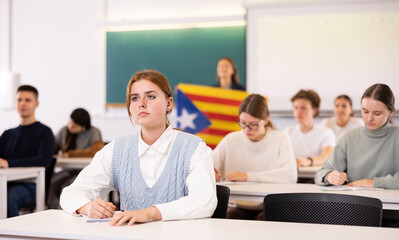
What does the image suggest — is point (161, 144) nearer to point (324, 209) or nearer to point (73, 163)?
point (324, 209)

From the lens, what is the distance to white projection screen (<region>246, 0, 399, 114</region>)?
18.9 ft

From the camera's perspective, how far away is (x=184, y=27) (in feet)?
20.8

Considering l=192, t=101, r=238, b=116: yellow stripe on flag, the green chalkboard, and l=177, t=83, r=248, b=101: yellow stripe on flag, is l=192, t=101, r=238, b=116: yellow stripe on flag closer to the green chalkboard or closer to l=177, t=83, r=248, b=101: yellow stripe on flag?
l=177, t=83, r=248, b=101: yellow stripe on flag

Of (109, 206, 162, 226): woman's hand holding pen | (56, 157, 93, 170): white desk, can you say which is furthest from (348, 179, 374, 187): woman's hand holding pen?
(56, 157, 93, 170): white desk

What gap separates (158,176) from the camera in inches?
74.9

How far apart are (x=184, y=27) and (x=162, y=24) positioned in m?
0.31

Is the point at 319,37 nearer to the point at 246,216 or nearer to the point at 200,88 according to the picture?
the point at 200,88

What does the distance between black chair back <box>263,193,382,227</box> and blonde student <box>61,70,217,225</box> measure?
0.30 m

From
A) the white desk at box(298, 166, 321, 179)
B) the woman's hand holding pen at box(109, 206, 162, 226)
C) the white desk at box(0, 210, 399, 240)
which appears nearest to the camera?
the white desk at box(0, 210, 399, 240)

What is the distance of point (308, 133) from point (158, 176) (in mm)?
2717

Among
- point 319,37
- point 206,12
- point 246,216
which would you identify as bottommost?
point 246,216

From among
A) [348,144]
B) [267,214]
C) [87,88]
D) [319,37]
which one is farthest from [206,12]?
[267,214]

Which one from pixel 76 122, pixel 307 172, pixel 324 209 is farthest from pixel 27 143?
pixel 324 209

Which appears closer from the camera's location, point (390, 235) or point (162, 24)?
point (390, 235)
